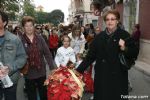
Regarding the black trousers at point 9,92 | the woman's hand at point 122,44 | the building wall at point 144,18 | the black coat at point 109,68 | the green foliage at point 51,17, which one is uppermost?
the woman's hand at point 122,44

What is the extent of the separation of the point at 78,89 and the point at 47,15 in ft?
359

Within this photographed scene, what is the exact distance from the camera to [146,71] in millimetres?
16141

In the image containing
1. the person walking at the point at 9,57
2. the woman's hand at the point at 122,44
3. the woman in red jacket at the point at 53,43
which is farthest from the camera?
the woman in red jacket at the point at 53,43

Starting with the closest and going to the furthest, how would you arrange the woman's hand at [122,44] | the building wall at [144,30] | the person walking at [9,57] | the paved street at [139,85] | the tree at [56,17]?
1. the woman's hand at [122,44]
2. the person walking at [9,57]
3. the paved street at [139,85]
4. the building wall at [144,30]
5. the tree at [56,17]

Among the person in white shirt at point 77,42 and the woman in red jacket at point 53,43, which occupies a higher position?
the person in white shirt at point 77,42

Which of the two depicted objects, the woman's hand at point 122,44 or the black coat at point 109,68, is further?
the black coat at point 109,68

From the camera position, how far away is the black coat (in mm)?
5797

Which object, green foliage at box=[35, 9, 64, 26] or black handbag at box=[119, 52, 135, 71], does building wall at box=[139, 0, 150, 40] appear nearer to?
black handbag at box=[119, 52, 135, 71]

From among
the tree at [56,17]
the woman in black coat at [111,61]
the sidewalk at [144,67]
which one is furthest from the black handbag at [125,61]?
the tree at [56,17]

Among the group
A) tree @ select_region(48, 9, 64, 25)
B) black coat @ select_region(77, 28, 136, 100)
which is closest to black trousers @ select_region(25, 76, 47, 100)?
black coat @ select_region(77, 28, 136, 100)

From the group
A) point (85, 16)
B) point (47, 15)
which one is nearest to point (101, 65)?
point (85, 16)

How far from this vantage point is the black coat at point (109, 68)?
580 centimetres

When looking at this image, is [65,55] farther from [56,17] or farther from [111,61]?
[56,17]

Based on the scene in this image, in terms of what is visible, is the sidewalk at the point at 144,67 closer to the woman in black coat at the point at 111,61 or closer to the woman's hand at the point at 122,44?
the woman in black coat at the point at 111,61
